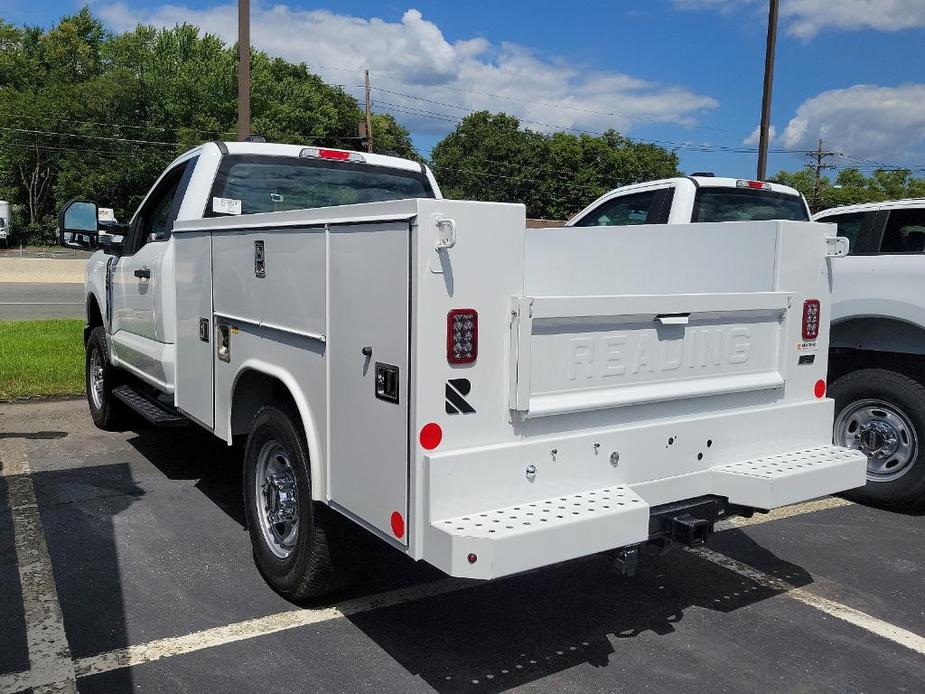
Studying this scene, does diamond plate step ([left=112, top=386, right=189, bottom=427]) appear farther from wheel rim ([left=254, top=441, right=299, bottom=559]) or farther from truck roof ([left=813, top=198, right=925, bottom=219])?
truck roof ([left=813, top=198, right=925, bottom=219])

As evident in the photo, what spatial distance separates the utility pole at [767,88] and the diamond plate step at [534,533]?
49.9 ft

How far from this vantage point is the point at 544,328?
3027mm

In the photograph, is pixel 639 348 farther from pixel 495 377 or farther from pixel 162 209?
pixel 162 209

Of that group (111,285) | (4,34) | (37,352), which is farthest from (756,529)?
(4,34)

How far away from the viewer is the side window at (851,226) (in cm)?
612

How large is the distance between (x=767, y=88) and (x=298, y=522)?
1601cm

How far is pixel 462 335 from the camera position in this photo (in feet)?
9.29

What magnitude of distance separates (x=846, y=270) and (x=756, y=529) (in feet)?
6.50

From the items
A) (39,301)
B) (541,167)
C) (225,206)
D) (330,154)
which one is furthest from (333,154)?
(541,167)

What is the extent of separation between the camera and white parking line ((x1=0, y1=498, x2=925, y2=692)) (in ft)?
11.2

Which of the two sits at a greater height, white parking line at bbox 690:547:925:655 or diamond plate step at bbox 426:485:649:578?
diamond plate step at bbox 426:485:649:578

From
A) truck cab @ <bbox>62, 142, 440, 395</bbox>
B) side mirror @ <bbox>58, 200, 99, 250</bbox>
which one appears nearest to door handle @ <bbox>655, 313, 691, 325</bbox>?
truck cab @ <bbox>62, 142, 440, 395</bbox>

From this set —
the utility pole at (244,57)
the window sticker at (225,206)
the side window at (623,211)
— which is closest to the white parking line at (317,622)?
the window sticker at (225,206)

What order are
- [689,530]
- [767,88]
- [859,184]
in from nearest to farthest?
[689,530] < [767,88] < [859,184]
